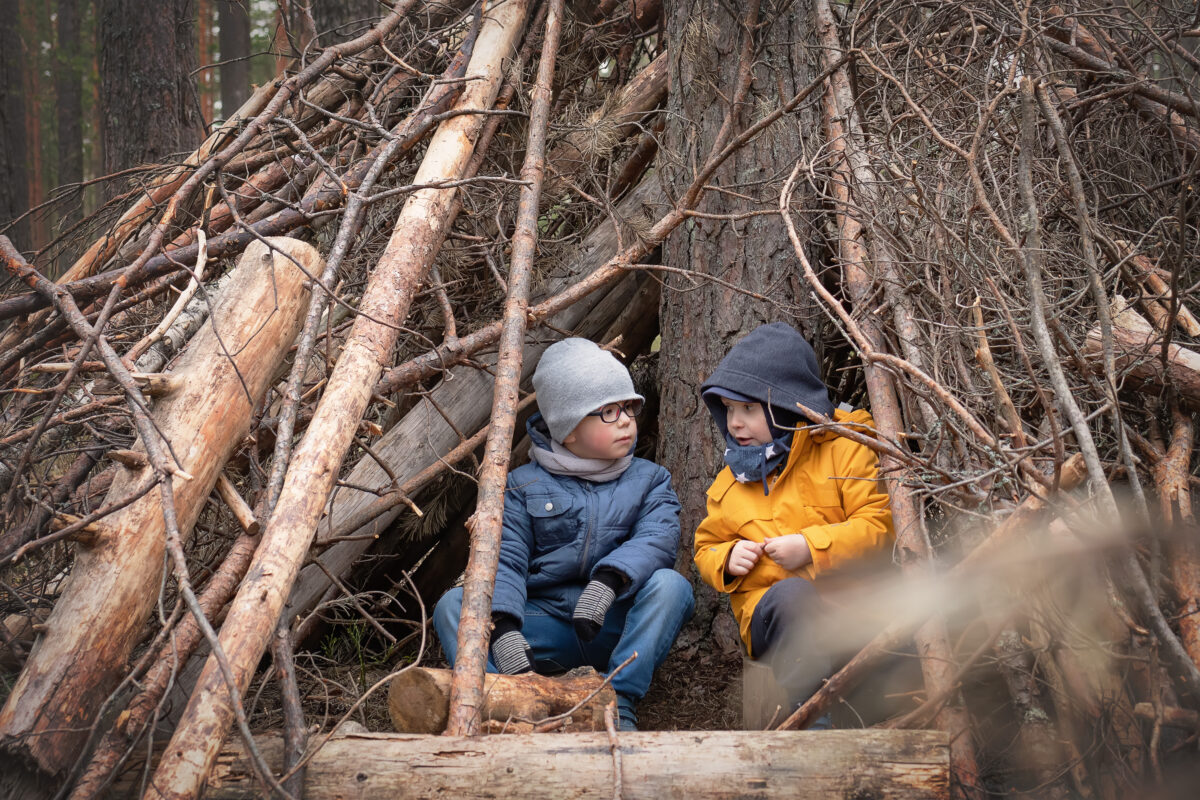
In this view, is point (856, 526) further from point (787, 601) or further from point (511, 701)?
point (511, 701)

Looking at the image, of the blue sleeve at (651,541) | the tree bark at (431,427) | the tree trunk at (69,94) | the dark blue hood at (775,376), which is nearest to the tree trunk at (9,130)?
the tree bark at (431,427)

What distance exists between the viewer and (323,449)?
2.44m

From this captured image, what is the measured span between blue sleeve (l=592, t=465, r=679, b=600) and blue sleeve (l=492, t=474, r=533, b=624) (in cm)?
28

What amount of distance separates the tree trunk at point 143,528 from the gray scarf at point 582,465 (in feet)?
3.33

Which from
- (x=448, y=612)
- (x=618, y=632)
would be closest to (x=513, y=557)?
(x=448, y=612)

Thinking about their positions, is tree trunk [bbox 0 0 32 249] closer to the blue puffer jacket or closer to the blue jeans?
the blue puffer jacket

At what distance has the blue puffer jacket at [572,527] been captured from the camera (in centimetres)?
317

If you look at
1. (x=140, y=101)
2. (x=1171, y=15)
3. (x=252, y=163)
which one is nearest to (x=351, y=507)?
(x=252, y=163)

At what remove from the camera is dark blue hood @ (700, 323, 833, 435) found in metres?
2.96

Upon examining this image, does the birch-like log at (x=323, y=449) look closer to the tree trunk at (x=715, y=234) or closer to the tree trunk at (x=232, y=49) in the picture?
the tree trunk at (x=715, y=234)

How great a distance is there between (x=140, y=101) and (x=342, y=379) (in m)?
5.40

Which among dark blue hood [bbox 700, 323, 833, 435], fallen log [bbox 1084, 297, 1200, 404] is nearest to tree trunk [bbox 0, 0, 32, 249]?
dark blue hood [bbox 700, 323, 833, 435]

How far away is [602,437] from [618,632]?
2.29ft

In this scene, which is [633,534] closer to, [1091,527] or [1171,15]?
[1091,527]
